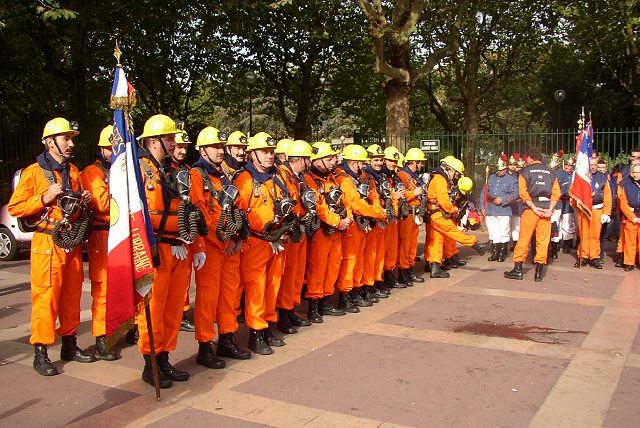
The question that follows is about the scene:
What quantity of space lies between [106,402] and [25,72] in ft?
67.0

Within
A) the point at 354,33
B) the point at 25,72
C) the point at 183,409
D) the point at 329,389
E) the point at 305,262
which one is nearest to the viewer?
the point at 183,409

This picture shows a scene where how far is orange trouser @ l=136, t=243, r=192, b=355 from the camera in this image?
550cm

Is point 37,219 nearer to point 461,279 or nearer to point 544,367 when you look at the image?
point 544,367

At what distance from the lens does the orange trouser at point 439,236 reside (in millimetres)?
10086

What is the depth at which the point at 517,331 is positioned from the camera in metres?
7.33

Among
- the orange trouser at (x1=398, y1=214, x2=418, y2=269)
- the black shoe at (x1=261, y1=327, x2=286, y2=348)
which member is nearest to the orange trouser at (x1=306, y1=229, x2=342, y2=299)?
the black shoe at (x1=261, y1=327, x2=286, y2=348)

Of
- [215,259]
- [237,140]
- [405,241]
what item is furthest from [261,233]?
[405,241]

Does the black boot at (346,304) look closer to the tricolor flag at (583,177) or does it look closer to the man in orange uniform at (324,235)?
the man in orange uniform at (324,235)

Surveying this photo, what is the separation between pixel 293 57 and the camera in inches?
1000

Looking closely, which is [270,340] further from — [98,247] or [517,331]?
[517,331]

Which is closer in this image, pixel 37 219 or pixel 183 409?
pixel 183 409

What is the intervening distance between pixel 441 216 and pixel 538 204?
1.52 metres

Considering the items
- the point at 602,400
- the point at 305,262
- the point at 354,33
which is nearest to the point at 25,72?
the point at 354,33

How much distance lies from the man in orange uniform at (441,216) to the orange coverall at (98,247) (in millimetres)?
5427
